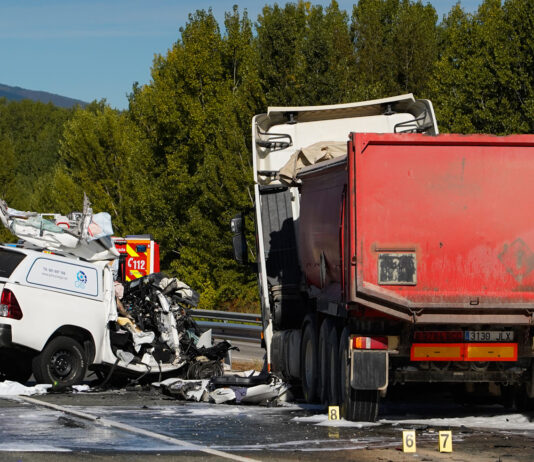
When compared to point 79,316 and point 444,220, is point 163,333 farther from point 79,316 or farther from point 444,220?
point 444,220

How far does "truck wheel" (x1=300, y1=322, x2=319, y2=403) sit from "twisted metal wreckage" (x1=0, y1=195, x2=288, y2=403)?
92cm

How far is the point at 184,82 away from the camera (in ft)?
141

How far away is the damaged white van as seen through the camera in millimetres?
13172

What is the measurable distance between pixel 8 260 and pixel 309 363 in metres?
3.81

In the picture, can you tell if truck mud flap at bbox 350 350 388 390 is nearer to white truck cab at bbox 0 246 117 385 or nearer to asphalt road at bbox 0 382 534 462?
asphalt road at bbox 0 382 534 462

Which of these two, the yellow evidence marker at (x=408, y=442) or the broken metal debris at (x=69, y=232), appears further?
the broken metal debris at (x=69, y=232)

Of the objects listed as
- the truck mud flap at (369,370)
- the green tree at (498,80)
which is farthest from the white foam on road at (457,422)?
the green tree at (498,80)

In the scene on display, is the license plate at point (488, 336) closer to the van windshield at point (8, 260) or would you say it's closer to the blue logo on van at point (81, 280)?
the blue logo on van at point (81, 280)

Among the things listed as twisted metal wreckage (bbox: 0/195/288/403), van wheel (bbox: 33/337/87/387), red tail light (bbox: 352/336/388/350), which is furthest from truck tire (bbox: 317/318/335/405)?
van wheel (bbox: 33/337/87/387)

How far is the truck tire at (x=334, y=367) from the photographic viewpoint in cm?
1118

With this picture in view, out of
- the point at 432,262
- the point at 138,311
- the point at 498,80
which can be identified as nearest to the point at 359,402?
the point at 432,262

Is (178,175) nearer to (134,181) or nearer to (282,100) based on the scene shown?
(134,181)

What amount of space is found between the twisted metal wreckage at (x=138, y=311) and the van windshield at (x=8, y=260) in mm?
1265

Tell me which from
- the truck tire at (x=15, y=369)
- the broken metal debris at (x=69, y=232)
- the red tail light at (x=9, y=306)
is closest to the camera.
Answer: the red tail light at (x=9, y=306)
